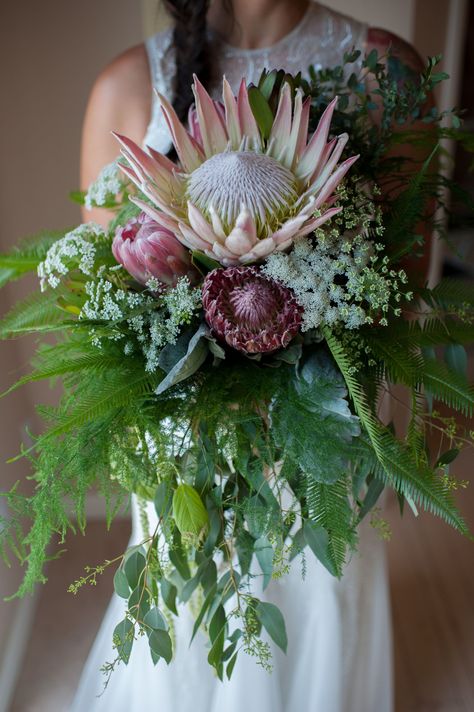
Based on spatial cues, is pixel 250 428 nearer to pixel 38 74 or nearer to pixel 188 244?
pixel 188 244

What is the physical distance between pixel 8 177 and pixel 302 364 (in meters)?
1.21

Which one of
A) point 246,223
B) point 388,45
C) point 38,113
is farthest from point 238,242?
point 38,113

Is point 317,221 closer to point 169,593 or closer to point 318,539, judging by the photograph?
point 318,539

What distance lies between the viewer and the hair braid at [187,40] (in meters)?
1.07

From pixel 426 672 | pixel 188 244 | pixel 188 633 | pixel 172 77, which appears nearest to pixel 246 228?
pixel 188 244

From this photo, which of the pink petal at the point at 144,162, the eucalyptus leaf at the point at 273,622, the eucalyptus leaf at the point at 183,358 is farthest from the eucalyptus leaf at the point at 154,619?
the pink petal at the point at 144,162

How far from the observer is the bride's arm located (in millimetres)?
1120

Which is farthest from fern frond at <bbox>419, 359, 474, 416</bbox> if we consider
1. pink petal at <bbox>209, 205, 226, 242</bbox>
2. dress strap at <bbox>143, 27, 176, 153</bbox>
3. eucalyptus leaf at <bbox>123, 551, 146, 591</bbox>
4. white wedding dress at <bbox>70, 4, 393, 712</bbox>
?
dress strap at <bbox>143, 27, 176, 153</bbox>

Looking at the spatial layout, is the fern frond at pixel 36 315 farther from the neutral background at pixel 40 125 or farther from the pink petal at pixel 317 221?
the neutral background at pixel 40 125

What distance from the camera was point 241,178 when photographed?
0.62m

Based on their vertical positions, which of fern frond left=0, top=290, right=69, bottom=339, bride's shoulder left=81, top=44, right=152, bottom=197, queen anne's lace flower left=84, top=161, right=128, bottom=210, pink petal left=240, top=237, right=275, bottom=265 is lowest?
fern frond left=0, top=290, right=69, bottom=339

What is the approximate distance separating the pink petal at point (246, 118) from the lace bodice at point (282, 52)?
19.4 inches

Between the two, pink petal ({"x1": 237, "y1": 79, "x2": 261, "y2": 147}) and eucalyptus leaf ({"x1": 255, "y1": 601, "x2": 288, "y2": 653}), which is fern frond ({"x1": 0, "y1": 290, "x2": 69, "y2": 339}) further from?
eucalyptus leaf ({"x1": 255, "y1": 601, "x2": 288, "y2": 653})

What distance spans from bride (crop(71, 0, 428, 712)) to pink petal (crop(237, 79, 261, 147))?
16.7 inches
